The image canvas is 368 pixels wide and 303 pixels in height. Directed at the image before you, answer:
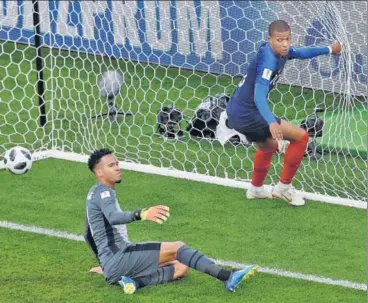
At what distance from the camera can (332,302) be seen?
6.83 m

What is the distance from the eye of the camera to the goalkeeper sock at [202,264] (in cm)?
682

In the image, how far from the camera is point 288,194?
895cm

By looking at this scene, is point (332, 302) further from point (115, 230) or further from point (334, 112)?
point (334, 112)

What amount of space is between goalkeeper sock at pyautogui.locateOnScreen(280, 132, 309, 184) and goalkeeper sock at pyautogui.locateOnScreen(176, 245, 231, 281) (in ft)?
7.26

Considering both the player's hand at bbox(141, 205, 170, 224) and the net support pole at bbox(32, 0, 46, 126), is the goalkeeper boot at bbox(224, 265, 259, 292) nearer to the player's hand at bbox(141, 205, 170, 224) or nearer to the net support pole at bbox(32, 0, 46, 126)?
the player's hand at bbox(141, 205, 170, 224)

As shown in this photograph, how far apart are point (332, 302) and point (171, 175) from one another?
314 cm

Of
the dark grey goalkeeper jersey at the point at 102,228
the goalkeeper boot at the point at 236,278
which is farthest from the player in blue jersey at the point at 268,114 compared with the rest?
the dark grey goalkeeper jersey at the point at 102,228

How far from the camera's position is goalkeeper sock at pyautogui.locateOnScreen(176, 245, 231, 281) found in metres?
6.82

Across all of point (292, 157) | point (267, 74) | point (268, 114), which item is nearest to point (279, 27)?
point (267, 74)

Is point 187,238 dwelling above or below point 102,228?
below

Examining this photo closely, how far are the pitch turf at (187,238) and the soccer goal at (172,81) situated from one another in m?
0.47

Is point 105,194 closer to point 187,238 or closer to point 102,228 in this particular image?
point 102,228

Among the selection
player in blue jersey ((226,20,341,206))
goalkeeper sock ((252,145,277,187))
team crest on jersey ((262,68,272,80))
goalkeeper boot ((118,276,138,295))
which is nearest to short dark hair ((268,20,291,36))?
player in blue jersey ((226,20,341,206))

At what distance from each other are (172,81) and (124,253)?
18.6ft
